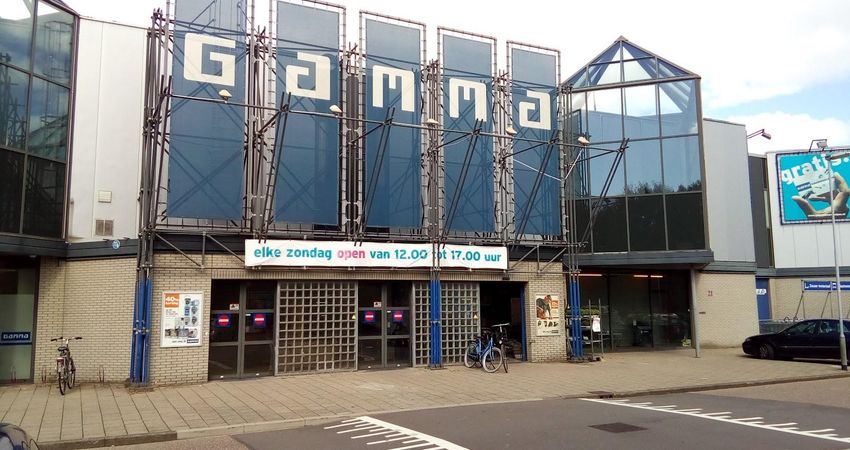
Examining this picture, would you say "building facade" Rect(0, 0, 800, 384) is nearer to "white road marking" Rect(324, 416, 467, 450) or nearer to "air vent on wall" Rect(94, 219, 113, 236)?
"air vent on wall" Rect(94, 219, 113, 236)

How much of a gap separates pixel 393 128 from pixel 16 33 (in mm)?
9298

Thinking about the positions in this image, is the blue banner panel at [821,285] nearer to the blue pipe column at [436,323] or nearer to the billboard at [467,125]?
the billboard at [467,125]

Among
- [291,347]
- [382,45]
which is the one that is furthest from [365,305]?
[382,45]

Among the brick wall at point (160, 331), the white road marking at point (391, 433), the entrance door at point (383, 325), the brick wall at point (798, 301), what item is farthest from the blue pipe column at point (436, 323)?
the brick wall at point (798, 301)

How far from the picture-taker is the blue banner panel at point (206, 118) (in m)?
15.2

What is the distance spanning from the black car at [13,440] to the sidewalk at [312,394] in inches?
176

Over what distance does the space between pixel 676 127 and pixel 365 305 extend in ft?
40.3

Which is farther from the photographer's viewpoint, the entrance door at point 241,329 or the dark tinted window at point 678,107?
the dark tinted window at point 678,107

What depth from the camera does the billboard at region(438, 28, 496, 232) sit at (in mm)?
18938

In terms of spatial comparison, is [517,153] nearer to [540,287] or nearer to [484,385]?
[540,287]

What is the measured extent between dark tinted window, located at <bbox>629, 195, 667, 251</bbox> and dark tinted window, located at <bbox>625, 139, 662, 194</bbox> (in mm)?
376

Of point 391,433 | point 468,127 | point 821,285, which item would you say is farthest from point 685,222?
point 391,433

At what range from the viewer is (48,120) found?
49.3 feet

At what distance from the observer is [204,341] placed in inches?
574
